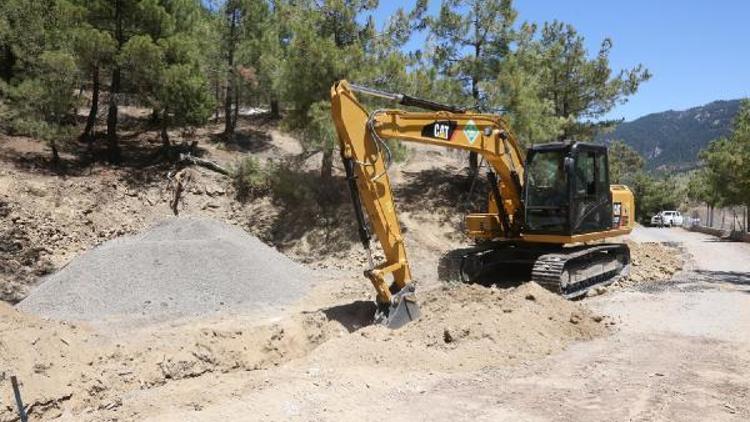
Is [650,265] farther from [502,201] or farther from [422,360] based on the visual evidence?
[422,360]

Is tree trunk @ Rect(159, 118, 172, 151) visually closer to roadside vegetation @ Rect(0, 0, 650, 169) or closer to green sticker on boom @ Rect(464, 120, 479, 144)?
roadside vegetation @ Rect(0, 0, 650, 169)

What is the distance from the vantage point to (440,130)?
9.10 m

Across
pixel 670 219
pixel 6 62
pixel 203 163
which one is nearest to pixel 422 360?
pixel 203 163

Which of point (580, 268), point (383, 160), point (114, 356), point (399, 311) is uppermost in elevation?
point (383, 160)

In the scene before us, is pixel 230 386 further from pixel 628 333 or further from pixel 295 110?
pixel 295 110

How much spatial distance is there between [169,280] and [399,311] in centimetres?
428

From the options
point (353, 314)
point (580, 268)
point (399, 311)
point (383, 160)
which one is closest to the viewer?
point (399, 311)

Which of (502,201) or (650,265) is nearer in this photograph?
(502,201)

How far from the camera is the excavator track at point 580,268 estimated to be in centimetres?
964

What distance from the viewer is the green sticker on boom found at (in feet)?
31.3

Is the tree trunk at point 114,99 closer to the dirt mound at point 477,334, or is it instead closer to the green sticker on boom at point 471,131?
the green sticker on boom at point 471,131

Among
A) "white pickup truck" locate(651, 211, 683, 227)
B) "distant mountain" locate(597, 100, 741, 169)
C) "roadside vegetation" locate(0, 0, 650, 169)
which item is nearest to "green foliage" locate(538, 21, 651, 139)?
"roadside vegetation" locate(0, 0, 650, 169)

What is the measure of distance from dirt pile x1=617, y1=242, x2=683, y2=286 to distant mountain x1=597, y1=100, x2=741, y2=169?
4710 inches

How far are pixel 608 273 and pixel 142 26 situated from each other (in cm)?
1438
